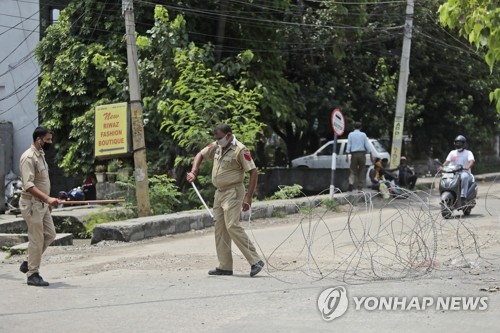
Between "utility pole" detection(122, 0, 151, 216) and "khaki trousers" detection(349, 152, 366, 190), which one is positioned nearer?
"utility pole" detection(122, 0, 151, 216)

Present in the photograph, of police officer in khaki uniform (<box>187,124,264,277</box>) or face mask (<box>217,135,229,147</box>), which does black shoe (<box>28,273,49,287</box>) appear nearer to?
police officer in khaki uniform (<box>187,124,264,277</box>)

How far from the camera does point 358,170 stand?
19594mm

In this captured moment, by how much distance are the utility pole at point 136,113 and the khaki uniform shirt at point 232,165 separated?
596 centimetres

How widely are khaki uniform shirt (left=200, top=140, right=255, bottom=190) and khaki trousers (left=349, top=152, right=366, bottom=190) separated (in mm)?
11073

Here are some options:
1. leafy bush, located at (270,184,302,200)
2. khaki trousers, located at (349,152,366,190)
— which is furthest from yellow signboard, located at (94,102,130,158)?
khaki trousers, located at (349,152,366,190)

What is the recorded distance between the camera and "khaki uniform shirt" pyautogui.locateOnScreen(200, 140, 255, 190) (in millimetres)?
8398

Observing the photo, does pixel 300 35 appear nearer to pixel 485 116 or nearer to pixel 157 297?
pixel 485 116

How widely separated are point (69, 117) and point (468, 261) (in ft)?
50.6

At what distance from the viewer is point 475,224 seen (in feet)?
42.5

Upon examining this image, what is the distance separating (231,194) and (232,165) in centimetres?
33

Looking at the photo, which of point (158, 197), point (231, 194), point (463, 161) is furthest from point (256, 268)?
point (158, 197)

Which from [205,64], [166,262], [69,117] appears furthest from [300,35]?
[166,262]

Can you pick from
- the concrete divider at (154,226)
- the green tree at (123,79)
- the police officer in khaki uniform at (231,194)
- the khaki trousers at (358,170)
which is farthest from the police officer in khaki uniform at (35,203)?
the khaki trousers at (358,170)

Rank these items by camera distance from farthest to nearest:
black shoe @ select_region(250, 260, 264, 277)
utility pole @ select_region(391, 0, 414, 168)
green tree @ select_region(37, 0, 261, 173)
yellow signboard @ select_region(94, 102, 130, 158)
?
utility pole @ select_region(391, 0, 414, 168)
green tree @ select_region(37, 0, 261, 173)
yellow signboard @ select_region(94, 102, 130, 158)
black shoe @ select_region(250, 260, 264, 277)
